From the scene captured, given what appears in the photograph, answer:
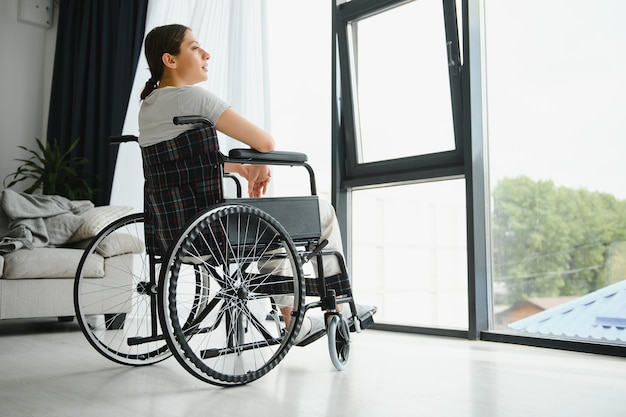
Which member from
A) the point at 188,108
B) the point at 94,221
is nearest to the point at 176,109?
the point at 188,108

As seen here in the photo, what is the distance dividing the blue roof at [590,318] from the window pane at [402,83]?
0.88 m

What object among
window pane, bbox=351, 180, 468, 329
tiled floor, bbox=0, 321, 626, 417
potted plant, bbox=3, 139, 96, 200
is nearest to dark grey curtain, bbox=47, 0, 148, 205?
potted plant, bbox=3, 139, 96, 200

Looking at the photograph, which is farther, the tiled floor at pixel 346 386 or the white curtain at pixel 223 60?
the white curtain at pixel 223 60

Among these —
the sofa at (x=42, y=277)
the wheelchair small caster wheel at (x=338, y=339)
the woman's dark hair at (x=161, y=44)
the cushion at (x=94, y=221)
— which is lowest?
the wheelchair small caster wheel at (x=338, y=339)

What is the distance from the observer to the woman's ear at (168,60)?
6.01 ft

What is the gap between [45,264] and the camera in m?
2.73

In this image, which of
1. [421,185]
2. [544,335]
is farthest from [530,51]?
[544,335]

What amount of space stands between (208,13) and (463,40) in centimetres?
154

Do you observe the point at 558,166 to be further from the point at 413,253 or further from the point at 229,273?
the point at 229,273

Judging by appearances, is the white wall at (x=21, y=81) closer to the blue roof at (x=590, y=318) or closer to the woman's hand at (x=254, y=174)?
the woman's hand at (x=254, y=174)

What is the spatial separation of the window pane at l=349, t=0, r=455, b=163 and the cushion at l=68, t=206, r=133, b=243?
133cm

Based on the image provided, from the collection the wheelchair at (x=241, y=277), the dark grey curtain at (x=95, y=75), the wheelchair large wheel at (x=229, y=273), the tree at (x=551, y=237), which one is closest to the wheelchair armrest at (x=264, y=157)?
the wheelchair at (x=241, y=277)

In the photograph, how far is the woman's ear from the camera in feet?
6.01

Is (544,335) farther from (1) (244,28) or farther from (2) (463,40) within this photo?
(1) (244,28)
